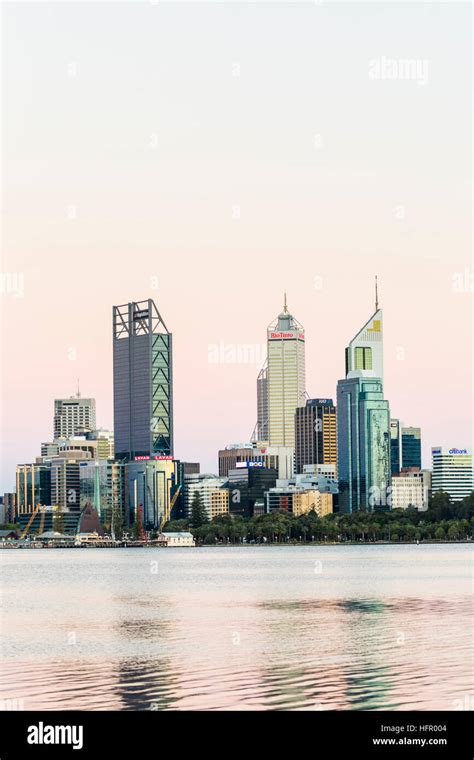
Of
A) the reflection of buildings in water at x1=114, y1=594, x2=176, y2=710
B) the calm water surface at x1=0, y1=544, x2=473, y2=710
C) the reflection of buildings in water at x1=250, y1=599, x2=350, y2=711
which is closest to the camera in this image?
the reflection of buildings in water at x1=250, y1=599, x2=350, y2=711

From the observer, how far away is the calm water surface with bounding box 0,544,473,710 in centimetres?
4188

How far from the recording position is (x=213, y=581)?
121 metres

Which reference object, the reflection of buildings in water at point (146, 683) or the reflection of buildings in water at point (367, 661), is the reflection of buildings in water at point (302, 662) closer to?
the reflection of buildings in water at point (367, 661)

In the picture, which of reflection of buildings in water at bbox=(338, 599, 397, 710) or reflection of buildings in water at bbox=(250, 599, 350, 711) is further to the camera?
reflection of buildings in water at bbox=(250, 599, 350, 711)

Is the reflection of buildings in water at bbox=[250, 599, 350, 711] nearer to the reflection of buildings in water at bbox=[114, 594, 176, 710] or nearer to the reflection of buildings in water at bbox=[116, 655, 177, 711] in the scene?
the reflection of buildings in water at bbox=[116, 655, 177, 711]

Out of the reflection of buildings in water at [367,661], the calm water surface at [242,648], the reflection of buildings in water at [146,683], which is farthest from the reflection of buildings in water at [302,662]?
the reflection of buildings in water at [146,683]

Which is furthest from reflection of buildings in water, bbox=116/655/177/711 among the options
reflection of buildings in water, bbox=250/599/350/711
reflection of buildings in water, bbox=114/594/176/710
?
reflection of buildings in water, bbox=250/599/350/711

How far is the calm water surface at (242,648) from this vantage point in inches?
1649

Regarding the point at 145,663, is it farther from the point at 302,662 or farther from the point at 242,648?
the point at 302,662

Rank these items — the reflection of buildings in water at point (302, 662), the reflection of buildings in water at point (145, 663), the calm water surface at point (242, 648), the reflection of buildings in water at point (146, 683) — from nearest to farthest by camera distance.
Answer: the reflection of buildings in water at point (146, 683)
the reflection of buildings in water at point (302, 662)
the reflection of buildings in water at point (145, 663)
the calm water surface at point (242, 648)

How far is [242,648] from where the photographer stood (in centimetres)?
5503

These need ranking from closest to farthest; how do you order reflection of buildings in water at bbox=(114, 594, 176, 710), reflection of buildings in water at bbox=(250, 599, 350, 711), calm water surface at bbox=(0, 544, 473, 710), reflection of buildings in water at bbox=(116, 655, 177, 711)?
reflection of buildings in water at bbox=(116, 655, 177, 711), reflection of buildings in water at bbox=(250, 599, 350, 711), reflection of buildings in water at bbox=(114, 594, 176, 710), calm water surface at bbox=(0, 544, 473, 710)

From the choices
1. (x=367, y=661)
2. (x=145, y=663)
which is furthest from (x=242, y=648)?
(x=367, y=661)
